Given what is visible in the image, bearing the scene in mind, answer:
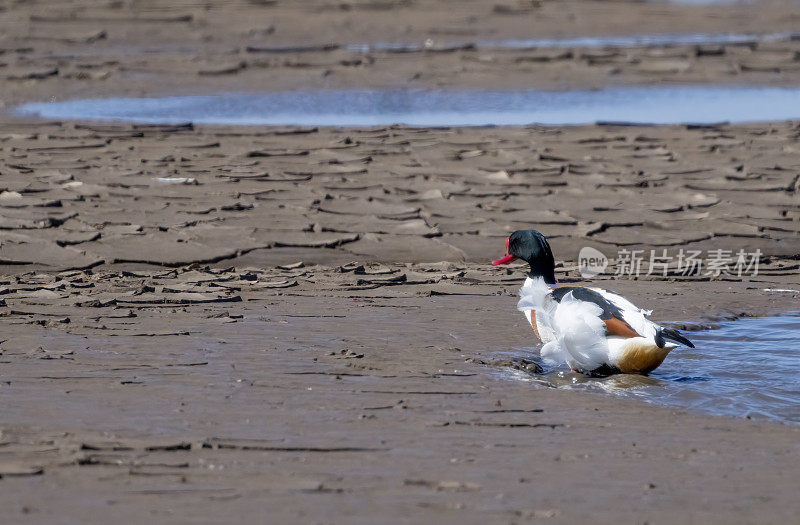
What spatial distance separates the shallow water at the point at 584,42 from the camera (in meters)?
16.8

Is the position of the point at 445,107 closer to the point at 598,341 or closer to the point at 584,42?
the point at 584,42

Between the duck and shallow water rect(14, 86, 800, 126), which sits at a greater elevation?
shallow water rect(14, 86, 800, 126)

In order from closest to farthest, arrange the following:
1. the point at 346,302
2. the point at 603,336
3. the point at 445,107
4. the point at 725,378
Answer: the point at 603,336
the point at 725,378
the point at 346,302
the point at 445,107

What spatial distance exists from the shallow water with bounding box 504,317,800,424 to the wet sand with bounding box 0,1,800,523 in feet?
0.64

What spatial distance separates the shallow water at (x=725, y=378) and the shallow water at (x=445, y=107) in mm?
6739

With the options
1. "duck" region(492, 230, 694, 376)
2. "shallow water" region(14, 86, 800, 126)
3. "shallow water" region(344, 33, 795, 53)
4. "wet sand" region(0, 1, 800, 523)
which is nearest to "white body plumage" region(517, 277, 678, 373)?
"duck" region(492, 230, 694, 376)

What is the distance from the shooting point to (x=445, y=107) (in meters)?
13.5

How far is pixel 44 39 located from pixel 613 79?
7.99 metres

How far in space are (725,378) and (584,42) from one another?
13085mm

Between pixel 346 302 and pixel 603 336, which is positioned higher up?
pixel 346 302

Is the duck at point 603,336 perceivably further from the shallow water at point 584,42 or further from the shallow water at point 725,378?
the shallow water at point 584,42

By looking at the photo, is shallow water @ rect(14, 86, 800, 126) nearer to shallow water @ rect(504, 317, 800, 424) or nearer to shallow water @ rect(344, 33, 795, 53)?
shallow water @ rect(344, 33, 795, 53)

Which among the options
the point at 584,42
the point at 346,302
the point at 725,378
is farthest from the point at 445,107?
the point at 725,378

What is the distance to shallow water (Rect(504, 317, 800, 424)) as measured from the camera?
484 centimetres
